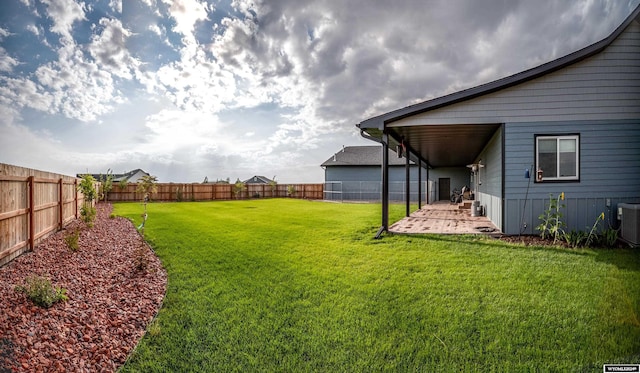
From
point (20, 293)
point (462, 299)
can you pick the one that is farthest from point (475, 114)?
point (20, 293)

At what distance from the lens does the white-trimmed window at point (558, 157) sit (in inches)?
299

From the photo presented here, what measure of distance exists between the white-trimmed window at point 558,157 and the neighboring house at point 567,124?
0.06 feet

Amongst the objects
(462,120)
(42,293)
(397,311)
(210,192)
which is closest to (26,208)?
(42,293)

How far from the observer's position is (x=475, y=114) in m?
7.92

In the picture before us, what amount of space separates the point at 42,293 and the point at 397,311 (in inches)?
167

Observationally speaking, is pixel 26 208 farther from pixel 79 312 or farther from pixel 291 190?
pixel 291 190

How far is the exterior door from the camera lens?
25.4 meters

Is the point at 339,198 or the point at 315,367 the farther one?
the point at 339,198

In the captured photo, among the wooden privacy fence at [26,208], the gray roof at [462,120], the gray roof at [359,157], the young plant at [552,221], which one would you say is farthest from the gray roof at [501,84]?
the gray roof at [359,157]

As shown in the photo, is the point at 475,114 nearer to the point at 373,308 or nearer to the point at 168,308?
the point at 373,308

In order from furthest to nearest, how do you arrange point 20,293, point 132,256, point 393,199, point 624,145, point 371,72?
point 393,199, point 371,72, point 624,145, point 132,256, point 20,293

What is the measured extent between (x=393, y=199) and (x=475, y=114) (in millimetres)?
17954

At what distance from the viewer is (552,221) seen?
758cm

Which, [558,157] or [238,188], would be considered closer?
[558,157]
